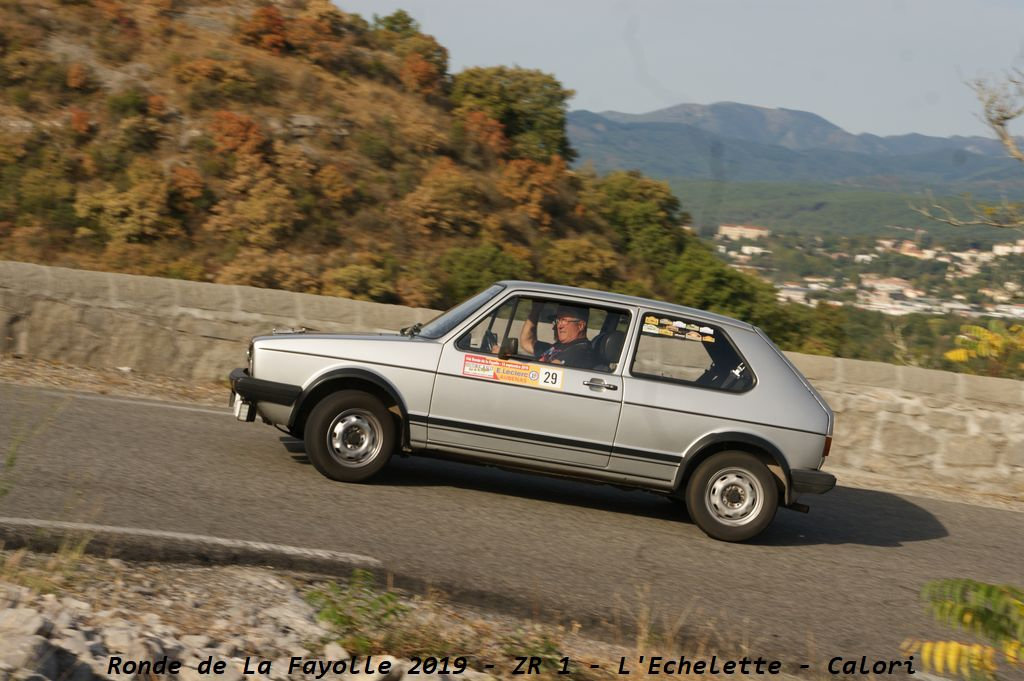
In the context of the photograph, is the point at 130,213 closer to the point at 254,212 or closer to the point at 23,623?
the point at 254,212

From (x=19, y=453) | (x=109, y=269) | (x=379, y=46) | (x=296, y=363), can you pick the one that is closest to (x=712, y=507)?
(x=296, y=363)

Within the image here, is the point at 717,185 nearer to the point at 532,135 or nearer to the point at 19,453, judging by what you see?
the point at 19,453

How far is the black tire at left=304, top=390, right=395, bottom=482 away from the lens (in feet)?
25.3

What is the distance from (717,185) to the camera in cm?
848

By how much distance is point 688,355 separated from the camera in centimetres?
806

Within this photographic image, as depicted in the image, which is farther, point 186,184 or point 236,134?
point 236,134

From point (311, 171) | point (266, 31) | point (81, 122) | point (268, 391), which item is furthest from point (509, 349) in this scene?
point (266, 31)

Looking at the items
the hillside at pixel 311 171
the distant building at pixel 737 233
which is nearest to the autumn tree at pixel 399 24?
the hillside at pixel 311 171

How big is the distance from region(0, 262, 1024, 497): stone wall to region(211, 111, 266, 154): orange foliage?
18.9m

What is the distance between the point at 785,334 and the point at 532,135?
13.4 metres

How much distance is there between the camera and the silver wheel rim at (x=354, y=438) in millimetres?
7777

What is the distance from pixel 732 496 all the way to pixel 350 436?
2939 millimetres

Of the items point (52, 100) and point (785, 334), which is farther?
point (52, 100)

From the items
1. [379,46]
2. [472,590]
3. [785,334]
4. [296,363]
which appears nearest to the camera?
[472,590]
